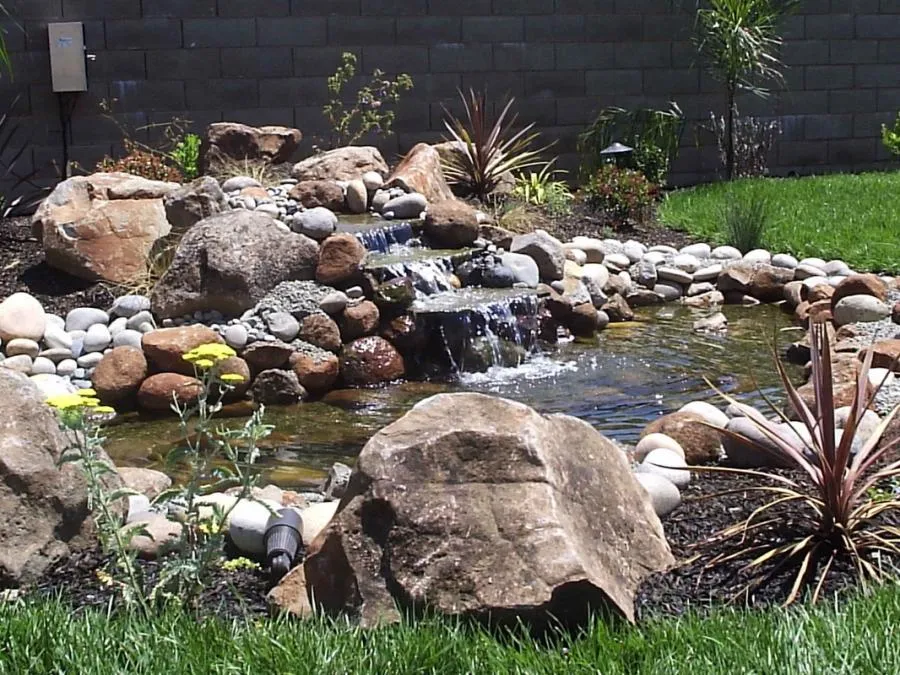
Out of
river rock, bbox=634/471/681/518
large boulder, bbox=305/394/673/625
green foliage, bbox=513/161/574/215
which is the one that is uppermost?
green foliage, bbox=513/161/574/215

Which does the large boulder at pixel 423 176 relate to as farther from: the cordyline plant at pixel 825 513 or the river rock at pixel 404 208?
the cordyline plant at pixel 825 513

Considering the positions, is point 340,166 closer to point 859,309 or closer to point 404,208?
point 404,208

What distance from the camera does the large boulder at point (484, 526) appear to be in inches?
128

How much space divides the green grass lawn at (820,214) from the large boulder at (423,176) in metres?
2.40

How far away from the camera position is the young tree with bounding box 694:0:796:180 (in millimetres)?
12922

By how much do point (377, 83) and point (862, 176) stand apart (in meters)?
5.50

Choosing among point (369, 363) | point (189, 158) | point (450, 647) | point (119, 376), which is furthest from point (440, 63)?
point (450, 647)

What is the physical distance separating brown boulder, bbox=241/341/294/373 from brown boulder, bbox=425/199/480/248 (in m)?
2.06

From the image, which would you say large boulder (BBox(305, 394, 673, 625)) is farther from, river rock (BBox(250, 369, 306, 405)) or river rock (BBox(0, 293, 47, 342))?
river rock (BBox(0, 293, 47, 342))

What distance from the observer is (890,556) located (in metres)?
3.68

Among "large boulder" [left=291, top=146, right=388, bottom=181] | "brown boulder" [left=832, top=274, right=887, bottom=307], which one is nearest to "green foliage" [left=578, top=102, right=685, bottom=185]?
"large boulder" [left=291, top=146, right=388, bottom=181]

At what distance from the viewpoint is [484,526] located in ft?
11.0

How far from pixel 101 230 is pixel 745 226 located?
5384mm

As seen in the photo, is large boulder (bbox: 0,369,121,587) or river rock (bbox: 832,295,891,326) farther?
river rock (bbox: 832,295,891,326)
